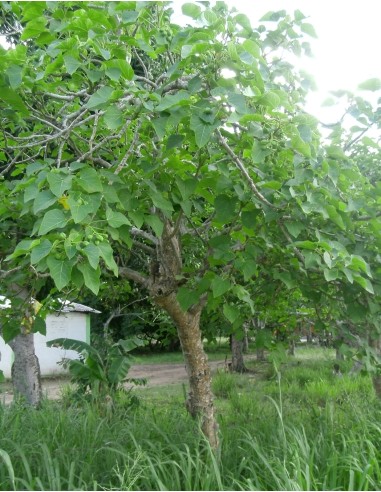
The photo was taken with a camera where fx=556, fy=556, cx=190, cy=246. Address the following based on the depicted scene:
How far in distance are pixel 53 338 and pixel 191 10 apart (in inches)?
641

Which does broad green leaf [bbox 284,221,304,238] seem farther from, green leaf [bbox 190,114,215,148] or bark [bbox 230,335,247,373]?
bark [bbox 230,335,247,373]

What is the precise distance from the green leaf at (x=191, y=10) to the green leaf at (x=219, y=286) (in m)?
1.25

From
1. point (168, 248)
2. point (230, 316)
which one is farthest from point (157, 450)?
point (168, 248)

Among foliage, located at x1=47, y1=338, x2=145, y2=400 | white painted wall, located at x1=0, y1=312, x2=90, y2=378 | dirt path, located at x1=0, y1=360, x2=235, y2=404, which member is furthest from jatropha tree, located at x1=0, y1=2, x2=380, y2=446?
white painted wall, located at x1=0, y1=312, x2=90, y2=378

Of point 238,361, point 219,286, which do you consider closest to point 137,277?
point 219,286

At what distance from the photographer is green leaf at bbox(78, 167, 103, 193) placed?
6.97 ft

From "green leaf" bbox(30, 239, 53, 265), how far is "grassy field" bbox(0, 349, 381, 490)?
112 centimetres

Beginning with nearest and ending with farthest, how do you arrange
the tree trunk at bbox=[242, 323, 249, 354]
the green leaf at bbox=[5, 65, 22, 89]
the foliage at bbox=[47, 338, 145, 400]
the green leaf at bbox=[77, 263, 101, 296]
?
the green leaf at bbox=[77, 263, 101, 296]
the green leaf at bbox=[5, 65, 22, 89]
the tree trunk at bbox=[242, 323, 249, 354]
the foliage at bbox=[47, 338, 145, 400]

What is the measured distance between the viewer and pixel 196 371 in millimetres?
3787

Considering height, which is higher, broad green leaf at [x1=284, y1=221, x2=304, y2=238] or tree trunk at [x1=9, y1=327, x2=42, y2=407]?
broad green leaf at [x1=284, y1=221, x2=304, y2=238]

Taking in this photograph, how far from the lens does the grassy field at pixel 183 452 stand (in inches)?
107

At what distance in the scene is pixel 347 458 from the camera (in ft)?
9.71

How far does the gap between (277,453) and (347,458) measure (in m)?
0.37

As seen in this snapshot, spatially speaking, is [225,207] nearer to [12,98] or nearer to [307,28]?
[307,28]
